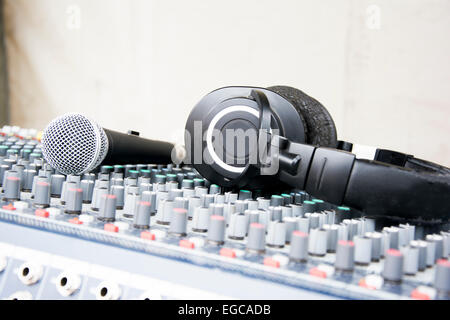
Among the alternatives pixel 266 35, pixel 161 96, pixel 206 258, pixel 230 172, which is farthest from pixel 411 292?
pixel 161 96

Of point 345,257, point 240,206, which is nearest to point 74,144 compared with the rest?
point 240,206

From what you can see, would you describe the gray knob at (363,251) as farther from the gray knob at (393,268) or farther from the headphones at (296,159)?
the headphones at (296,159)

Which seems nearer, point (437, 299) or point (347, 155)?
point (437, 299)

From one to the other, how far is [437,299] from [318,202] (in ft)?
1.21

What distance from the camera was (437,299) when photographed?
1.57ft

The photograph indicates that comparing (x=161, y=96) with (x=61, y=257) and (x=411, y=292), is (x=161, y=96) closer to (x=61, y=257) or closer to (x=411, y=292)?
(x=61, y=257)

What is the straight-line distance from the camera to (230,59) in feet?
5.69

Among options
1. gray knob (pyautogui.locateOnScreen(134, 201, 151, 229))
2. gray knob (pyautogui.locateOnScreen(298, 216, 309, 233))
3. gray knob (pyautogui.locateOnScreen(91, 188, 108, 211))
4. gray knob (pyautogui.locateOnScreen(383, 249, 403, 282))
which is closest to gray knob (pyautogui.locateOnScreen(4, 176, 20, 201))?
gray knob (pyautogui.locateOnScreen(91, 188, 108, 211))

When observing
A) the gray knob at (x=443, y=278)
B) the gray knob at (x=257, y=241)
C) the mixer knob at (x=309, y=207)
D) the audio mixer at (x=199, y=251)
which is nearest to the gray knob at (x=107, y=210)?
the audio mixer at (x=199, y=251)

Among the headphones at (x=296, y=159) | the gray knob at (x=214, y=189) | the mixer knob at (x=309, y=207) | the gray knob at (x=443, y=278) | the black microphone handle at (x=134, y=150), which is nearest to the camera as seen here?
the gray knob at (x=443, y=278)

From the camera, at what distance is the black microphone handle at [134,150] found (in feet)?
3.44

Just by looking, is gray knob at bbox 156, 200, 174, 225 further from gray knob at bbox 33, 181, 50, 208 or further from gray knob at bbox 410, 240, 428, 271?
gray knob at bbox 410, 240, 428, 271

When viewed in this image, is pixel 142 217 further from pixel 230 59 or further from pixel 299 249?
pixel 230 59

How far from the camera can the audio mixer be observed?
0.52 m
